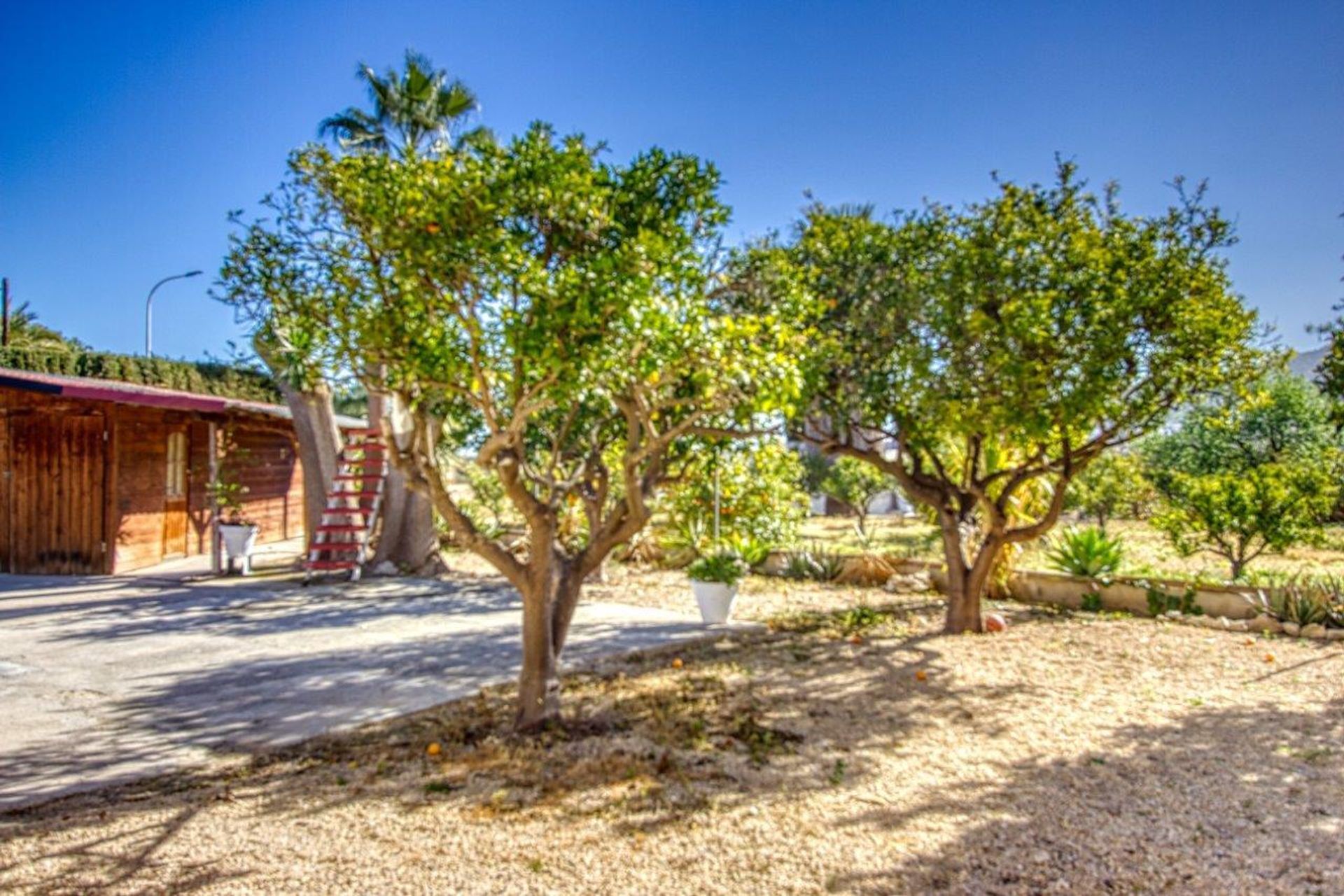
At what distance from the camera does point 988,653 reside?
639cm

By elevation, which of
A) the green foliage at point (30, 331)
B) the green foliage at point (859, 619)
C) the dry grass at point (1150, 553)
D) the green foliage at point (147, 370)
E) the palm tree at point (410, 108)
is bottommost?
the green foliage at point (859, 619)

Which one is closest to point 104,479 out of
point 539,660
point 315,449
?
point 315,449

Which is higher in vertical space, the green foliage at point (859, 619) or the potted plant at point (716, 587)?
the potted plant at point (716, 587)

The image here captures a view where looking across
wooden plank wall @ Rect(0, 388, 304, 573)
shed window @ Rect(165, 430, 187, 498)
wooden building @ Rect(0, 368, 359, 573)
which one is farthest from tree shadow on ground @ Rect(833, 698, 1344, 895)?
shed window @ Rect(165, 430, 187, 498)

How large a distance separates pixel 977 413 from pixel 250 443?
44.7ft

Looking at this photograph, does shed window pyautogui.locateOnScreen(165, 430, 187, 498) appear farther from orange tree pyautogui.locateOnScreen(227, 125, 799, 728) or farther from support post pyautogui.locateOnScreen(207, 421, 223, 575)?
orange tree pyautogui.locateOnScreen(227, 125, 799, 728)

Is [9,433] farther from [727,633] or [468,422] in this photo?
[727,633]

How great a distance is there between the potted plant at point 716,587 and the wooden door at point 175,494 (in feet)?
30.9

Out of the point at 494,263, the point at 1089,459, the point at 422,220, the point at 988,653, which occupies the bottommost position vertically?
the point at 988,653

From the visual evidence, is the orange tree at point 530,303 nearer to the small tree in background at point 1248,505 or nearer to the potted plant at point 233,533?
the small tree in background at point 1248,505

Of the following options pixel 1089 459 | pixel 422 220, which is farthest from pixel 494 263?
pixel 1089 459

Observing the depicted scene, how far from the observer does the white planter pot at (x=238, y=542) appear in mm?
11148

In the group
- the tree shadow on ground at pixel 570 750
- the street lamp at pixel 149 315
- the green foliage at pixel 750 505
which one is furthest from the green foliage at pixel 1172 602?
the street lamp at pixel 149 315

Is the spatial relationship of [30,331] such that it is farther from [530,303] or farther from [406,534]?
[530,303]
